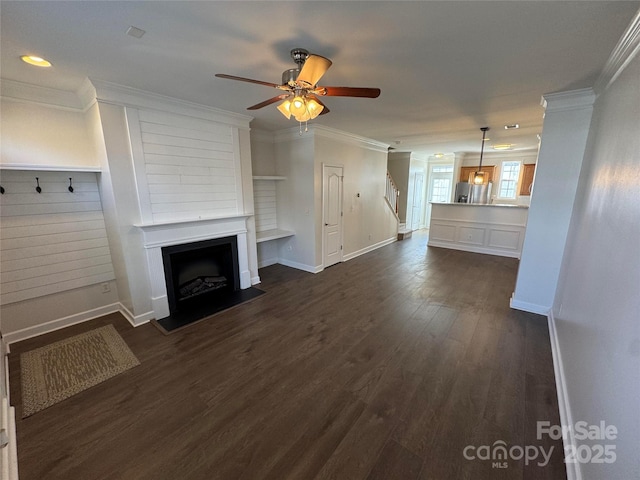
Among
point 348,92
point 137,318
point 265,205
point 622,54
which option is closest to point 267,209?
point 265,205

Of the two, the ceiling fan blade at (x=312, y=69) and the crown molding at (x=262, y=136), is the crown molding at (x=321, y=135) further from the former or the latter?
the ceiling fan blade at (x=312, y=69)

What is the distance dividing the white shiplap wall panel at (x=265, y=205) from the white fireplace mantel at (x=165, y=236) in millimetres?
1191

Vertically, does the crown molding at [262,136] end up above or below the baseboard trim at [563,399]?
above

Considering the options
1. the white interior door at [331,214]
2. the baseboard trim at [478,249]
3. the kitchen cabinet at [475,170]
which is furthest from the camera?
the kitchen cabinet at [475,170]

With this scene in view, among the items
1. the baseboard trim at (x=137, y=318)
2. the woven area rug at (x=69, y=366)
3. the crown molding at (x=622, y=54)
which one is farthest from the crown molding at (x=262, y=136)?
the crown molding at (x=622, y=54)

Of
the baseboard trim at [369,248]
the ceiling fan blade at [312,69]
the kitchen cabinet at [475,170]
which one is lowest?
the baseboard trim at [369,248]

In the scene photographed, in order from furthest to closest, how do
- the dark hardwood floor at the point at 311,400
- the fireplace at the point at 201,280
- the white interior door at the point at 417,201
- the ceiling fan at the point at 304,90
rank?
the white interior door at the point at 417,201 < the fireplace at the point at 201,280 < the ceiling fan at the point at 304,90 < the dark hardwood floor at the point at 311,400

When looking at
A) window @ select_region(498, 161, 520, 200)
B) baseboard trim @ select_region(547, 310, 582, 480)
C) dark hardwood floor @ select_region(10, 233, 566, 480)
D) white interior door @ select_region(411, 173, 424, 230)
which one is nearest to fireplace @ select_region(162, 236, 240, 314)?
dark hardwood floor @ select_region(10, 233, 566, 480)

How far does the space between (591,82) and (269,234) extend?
4.49 meters

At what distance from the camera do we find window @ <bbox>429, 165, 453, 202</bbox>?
9172 mm

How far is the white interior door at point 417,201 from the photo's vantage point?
9.15 meters

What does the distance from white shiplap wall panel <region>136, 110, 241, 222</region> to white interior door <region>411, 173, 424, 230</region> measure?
7079 millimetres

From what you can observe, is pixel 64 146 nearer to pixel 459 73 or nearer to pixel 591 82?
pixel 459 73

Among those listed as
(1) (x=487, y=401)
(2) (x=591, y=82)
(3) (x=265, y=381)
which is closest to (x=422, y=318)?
(1) (x=487, y=401)
